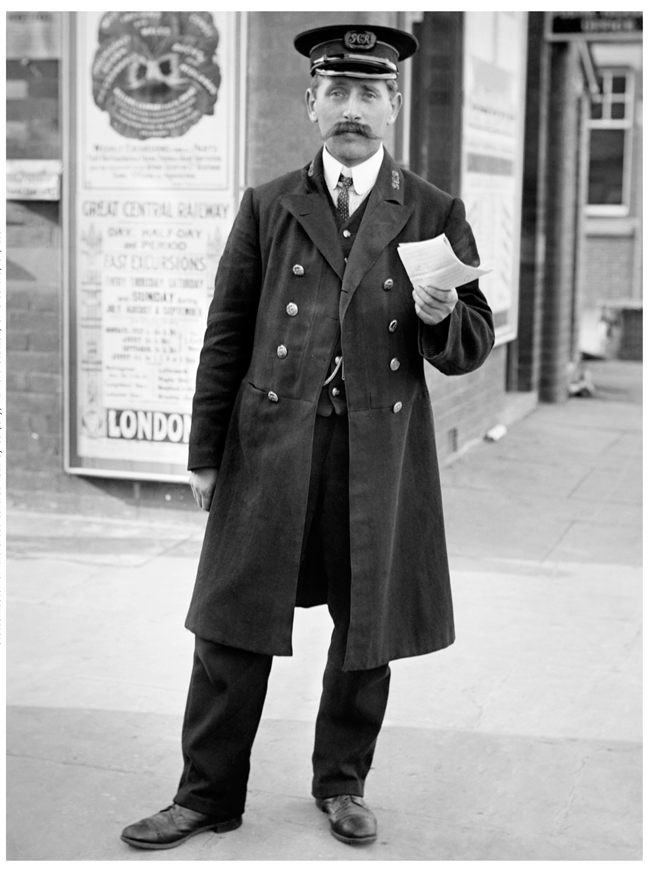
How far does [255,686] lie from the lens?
3.62m

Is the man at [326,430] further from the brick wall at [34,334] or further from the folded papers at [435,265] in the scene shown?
the brick wall at [34,334]

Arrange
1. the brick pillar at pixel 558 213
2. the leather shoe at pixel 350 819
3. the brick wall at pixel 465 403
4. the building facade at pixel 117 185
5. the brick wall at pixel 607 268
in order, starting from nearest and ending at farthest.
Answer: the leather shoe at pixel 350 819
the building facade at pixel 117 185
the brick wall at pixel 465 403
the brick pillar at pixel 558 213
the brick wall at pixel 607 268

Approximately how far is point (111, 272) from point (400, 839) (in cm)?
403

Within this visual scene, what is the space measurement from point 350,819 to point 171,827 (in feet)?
1.63

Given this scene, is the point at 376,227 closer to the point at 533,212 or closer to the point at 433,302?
the point at 433,302

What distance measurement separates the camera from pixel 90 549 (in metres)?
6.64

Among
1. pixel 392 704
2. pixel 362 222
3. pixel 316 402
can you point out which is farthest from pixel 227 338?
pixel 392 704

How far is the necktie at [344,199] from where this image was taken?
3535 mm

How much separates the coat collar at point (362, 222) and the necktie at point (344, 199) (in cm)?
4

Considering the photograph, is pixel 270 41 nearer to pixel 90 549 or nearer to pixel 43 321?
pixel 43 321

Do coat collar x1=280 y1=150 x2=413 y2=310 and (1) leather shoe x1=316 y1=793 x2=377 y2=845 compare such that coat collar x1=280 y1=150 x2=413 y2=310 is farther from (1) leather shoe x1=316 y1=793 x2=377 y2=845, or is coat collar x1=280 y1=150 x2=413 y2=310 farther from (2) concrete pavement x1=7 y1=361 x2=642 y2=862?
(2) concrete pavement x1=7 y1=361 x2=642 y2=862

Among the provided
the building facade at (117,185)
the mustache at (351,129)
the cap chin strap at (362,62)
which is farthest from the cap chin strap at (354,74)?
the building facade at (117,185)

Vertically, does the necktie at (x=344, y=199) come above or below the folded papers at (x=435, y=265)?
above

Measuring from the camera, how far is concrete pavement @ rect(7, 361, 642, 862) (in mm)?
3701
